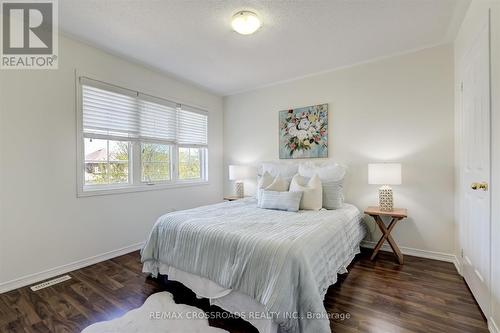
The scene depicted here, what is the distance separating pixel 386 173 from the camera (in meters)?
2.73

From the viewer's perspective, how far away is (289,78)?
150 inches

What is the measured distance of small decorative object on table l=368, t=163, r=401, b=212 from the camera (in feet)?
8.84

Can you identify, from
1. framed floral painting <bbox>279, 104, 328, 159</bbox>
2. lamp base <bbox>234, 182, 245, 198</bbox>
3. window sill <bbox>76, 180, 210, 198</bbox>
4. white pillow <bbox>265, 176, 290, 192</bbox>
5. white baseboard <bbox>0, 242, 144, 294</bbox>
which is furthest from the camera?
lamp base <bbox>234, 182, 245, 198</bbox>

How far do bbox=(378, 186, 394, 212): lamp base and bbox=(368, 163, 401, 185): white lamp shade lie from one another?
0.19 meters

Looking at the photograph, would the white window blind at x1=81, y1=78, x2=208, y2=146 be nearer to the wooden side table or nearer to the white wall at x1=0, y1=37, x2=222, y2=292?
the white wall at x1=0, y1=37, x2=222, y2=292

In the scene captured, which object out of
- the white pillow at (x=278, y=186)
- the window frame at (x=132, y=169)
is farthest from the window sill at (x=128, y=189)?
the white pillow at (x=278, y=186)

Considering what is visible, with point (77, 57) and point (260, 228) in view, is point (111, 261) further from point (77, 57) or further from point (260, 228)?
→ point (77, 57)

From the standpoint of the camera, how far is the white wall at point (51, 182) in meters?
2.21

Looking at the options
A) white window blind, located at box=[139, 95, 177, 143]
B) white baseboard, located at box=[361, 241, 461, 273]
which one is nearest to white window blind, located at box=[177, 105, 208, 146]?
white window blind, located at box=[139, 95, 177, 143]

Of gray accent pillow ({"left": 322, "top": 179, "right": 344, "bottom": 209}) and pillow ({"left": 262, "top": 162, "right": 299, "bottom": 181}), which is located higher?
pillow ({"left": 262, "top": 162, "right": 299, "bottom": 181})

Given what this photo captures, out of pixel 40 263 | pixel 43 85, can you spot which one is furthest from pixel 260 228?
pixel 43 85

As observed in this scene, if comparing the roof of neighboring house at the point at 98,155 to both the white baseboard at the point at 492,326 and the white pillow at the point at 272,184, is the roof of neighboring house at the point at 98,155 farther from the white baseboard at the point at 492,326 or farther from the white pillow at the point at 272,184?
the white baseboard at the point at 492,326

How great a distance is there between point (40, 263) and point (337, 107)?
13.4 feet

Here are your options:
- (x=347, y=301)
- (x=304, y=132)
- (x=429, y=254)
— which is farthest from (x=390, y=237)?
(x=304, y=132)
